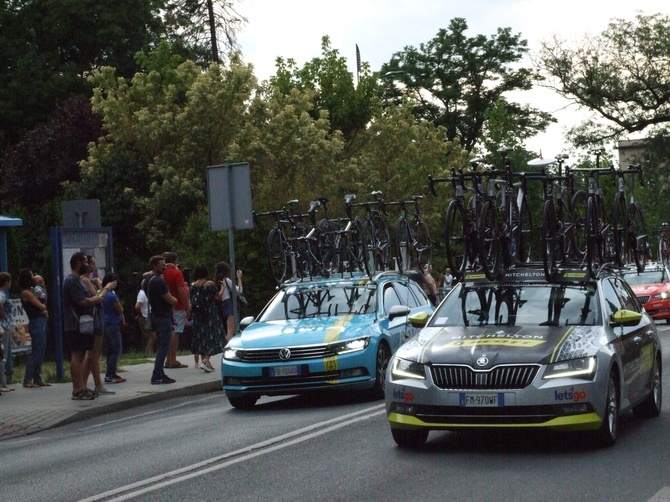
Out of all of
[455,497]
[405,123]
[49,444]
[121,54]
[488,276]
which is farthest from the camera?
[121,54]

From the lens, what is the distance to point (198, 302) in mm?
22234

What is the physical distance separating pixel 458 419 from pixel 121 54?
157 feet

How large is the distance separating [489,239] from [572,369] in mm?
3346

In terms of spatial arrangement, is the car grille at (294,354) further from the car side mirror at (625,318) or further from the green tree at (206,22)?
the green tree at (206,22)

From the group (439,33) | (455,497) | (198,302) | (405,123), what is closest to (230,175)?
(198,302)

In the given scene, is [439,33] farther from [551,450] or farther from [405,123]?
[551,450]

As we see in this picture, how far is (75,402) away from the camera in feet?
58.1

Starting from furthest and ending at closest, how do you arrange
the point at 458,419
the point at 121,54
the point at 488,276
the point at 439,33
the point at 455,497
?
the point at 439,33
the point at 121,54
the point at 488,276
the point at 458,419
the point at 455,497

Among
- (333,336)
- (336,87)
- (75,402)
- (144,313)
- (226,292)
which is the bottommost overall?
(75,402)

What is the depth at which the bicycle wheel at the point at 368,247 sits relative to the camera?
65.3 ft

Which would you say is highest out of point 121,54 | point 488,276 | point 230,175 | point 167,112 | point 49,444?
point 121,54

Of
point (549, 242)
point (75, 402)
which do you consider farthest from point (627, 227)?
point (75, 402)

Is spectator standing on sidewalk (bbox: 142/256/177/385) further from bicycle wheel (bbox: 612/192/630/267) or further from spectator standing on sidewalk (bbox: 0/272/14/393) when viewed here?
bicycle wheel (bbox: 612/192/630/267)

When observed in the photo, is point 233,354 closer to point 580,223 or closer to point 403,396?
point 580,223
